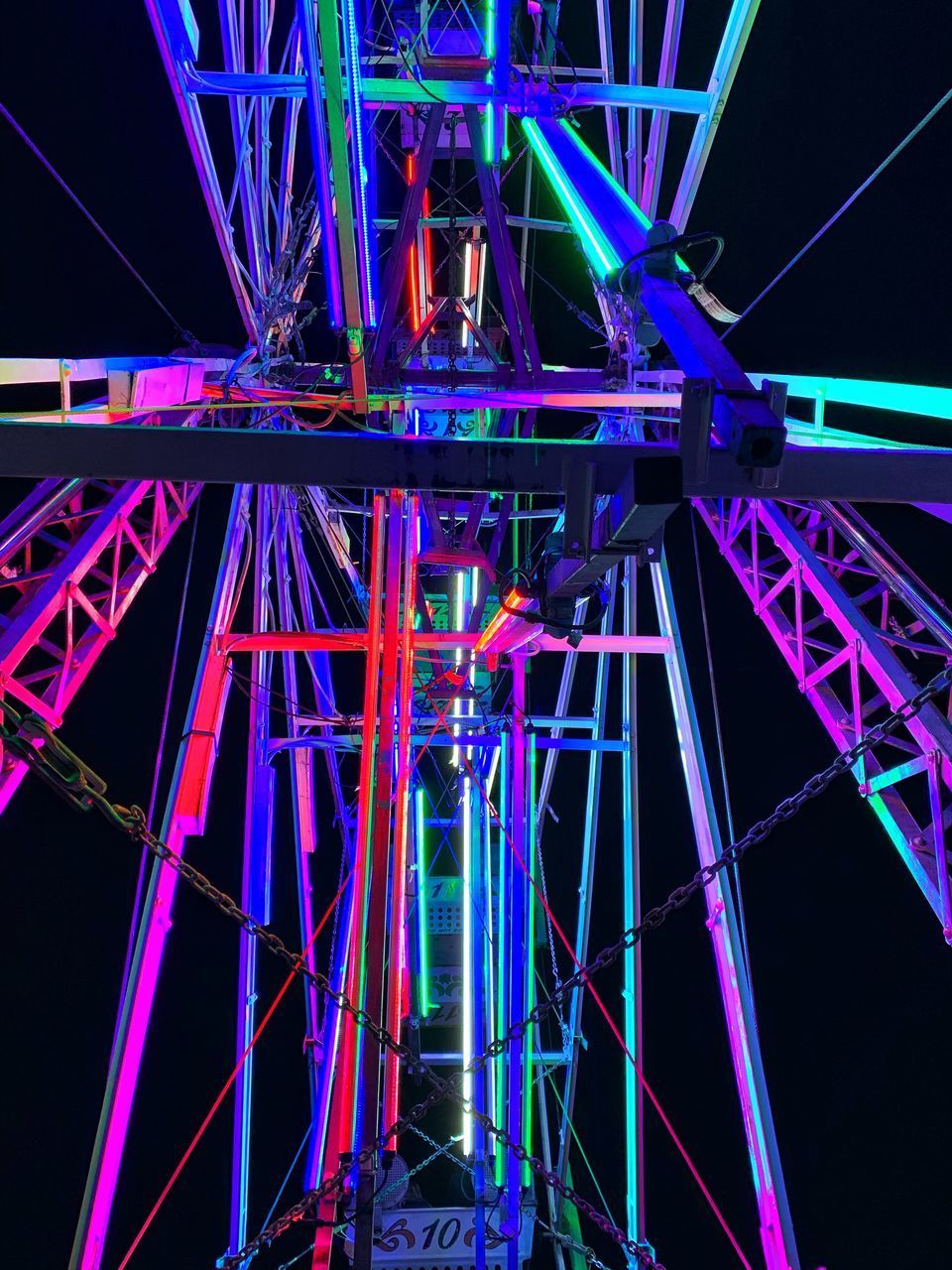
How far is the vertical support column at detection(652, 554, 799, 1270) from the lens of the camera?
6914 mm

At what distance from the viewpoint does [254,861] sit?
9602 millimetres

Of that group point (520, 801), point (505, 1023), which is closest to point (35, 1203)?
point (505, 1023)

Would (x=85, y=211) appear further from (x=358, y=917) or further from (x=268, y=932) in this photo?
(x=358, y=917)

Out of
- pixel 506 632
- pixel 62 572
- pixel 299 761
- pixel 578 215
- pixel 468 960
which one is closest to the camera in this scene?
pixel 578 215

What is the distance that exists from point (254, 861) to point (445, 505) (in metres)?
4.41

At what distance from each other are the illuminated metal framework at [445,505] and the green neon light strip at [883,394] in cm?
2

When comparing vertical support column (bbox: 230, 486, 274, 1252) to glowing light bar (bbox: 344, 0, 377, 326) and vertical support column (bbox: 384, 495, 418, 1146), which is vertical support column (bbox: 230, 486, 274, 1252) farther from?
glowing light bar (bbox: 344, 0, 377, 326)

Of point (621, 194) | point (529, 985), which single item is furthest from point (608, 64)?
point (529, 985)

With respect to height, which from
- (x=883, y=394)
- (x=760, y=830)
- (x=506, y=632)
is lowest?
(x=760, y=830)

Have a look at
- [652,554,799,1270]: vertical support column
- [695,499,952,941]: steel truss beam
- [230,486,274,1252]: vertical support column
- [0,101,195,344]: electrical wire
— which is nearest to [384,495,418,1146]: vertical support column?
[230,486,274,1252]: vertical support column

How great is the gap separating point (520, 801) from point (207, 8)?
36.3ft

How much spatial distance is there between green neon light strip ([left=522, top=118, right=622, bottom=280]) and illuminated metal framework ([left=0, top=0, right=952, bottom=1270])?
55 mm

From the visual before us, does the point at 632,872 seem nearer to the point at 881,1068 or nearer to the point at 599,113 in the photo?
the point at 881,1068

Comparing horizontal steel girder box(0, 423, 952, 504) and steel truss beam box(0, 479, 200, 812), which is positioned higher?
steel truss beam box(0, 479, 200, 812)
